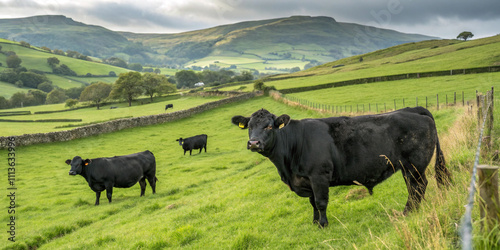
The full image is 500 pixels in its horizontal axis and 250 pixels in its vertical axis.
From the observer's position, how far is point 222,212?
894cm

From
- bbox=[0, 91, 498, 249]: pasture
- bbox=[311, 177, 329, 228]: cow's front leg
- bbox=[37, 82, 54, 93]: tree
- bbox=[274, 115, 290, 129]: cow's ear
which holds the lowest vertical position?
bbox=[0, 91, 498, 249]: pasture

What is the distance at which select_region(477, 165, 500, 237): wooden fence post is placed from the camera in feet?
8.14

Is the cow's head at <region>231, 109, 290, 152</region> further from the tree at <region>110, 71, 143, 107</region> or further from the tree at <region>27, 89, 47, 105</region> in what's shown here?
the tree at <region>27, 89, 47, 105</region>

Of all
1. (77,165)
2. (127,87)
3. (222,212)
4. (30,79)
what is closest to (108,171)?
(77,165)

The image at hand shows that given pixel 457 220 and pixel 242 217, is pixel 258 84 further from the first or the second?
pixel 457 220

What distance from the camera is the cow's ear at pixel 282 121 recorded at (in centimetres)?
630

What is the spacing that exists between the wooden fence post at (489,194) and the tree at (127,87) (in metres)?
77.3

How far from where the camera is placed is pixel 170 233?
7707 mm

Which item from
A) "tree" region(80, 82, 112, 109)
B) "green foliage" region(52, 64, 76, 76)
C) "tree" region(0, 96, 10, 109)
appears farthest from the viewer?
"green foliage" region(52, 64, 76, 76)

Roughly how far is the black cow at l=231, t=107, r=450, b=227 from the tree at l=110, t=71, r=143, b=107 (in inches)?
2884

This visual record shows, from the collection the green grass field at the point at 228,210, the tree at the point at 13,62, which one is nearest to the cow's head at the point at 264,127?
the green grass field at the point at 228,210

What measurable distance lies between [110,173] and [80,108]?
71.7 metres

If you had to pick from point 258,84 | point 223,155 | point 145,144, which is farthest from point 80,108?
point 223,155

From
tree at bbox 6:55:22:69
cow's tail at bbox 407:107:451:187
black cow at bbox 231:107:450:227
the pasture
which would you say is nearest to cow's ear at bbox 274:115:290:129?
black cow at bbox 231:107:450:227
